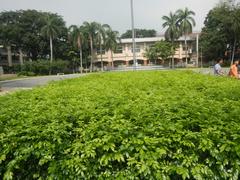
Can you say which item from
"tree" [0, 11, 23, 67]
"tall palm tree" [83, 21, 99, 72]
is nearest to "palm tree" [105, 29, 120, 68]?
"tall palm tree" [83, 21, 99, 72]

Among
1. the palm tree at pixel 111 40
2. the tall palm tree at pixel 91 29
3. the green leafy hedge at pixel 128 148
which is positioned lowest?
the green leafy hedge at pixel 128 148

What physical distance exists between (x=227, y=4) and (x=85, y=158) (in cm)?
6427

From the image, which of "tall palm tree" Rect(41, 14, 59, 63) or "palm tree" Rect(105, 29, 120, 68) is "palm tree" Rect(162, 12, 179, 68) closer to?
"palm tree" Rect(105, 29, 120, 68)

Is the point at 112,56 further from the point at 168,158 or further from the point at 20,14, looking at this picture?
the point at 168,158

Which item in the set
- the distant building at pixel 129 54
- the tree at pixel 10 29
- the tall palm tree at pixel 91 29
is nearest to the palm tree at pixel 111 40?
the tall palm tree at pixel 91 29

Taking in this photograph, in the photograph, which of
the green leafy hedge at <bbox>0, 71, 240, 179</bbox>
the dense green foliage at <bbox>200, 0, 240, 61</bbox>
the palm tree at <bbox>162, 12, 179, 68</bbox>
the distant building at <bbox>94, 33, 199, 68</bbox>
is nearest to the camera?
the green leafy hedge at <bbox>0, 71, 240, 179</bbox>

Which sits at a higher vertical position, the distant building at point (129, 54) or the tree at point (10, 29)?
the tree at point (10, 29)

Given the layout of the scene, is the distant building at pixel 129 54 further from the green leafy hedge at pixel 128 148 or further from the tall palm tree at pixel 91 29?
the green leafy hedge at pixel 128 148

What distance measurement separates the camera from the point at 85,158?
10.6 ft

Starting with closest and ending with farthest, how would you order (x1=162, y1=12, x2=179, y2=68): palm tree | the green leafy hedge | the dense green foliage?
the green leafy hedge
the dense green foliage
(x1=162, y1=12, x2=179, y2=68): palm tree

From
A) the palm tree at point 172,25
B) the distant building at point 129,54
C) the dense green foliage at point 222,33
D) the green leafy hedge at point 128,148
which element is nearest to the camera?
the green leafy hedge at point 128,148

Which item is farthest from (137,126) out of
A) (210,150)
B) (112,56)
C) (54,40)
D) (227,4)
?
(112,56)

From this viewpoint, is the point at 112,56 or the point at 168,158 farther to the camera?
the point at 112,56

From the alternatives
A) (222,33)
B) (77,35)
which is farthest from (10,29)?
(222,33)
